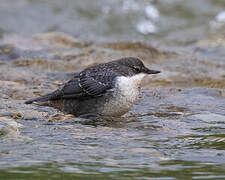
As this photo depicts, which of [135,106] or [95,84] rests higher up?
[95,84]

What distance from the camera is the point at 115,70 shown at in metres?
6.73

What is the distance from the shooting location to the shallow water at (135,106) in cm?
476

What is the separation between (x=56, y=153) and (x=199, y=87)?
4.08 meters

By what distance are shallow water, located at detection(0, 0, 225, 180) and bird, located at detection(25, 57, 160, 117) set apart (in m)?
0.17

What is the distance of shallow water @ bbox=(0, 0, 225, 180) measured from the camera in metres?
4.76

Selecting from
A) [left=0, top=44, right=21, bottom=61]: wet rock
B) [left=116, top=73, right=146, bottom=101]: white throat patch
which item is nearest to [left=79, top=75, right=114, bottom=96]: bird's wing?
[left=116, top=73, right=146, bottom=101]: white throat patch

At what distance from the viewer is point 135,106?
24.4 feet

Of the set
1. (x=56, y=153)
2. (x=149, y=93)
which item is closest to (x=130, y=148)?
(x=56, y=153)

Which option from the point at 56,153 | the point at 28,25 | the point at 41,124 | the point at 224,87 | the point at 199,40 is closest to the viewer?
the point at 56,153

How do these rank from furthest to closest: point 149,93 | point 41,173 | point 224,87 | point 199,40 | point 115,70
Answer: point 199,40 → point 224,87 → point 149,93 → point 115,70 → point 41,173

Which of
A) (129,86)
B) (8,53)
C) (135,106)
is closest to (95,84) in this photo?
(129,86)

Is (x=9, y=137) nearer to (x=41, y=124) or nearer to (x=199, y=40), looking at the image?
(x=41, y=124)

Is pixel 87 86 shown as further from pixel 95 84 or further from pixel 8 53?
pixel 8 53

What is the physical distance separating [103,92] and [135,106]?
949 mm
